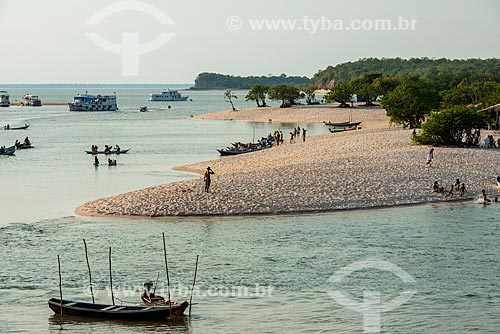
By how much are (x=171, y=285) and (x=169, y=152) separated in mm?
45311

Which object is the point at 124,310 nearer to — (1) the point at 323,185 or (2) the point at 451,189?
(1) the point at 323,185

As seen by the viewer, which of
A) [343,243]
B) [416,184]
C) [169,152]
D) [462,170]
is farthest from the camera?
[169,152]

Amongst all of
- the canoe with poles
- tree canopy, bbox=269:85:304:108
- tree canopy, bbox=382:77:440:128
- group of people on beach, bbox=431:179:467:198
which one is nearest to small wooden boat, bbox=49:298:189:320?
the canoe with poles

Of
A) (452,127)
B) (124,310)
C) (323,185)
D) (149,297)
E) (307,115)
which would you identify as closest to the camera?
(124,310)

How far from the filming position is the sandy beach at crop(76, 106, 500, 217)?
37906 millimetres

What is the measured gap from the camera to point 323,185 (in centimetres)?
4091

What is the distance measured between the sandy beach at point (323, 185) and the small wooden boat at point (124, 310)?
13.9 metres

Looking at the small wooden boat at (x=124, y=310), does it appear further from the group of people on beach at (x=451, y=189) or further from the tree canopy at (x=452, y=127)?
the tree canopy at (x=452, y=127)

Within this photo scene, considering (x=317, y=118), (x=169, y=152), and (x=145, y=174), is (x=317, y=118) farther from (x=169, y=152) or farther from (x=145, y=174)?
(x=145, y=174)

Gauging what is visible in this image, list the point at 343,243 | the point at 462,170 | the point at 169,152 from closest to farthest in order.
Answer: the point at 343,243, the point at 462,170, the point at 169,152

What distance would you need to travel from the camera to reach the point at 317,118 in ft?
375

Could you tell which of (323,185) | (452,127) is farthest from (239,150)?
(323,185)

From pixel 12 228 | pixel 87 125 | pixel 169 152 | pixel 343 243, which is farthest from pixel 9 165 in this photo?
pixel 87 125

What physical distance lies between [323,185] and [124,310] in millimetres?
19639
